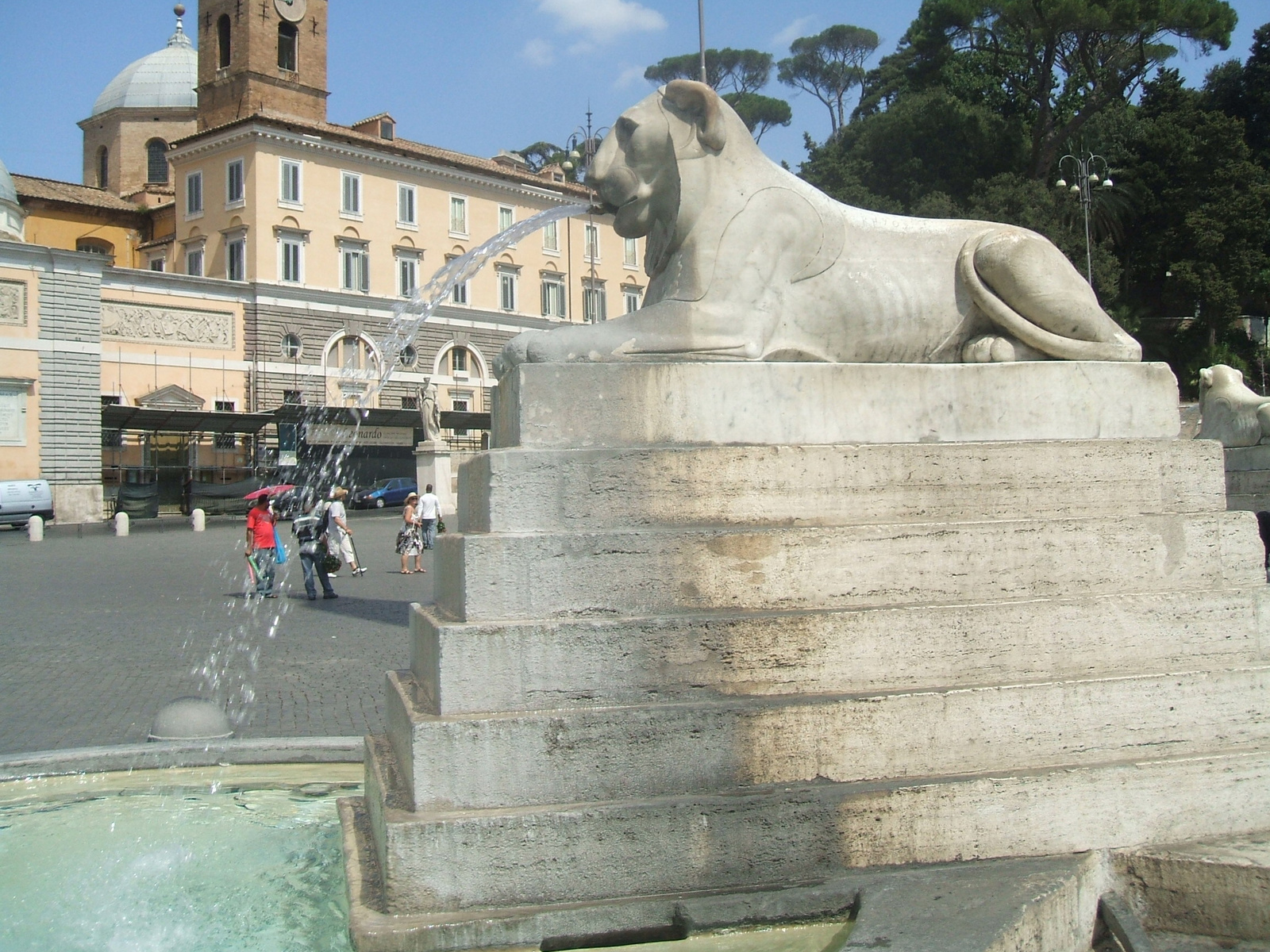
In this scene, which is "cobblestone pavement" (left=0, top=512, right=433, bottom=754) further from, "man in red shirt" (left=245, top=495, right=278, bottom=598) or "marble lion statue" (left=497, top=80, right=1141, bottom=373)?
"marble lion statue" (left=497, top=80, right=1141, bottom=373)

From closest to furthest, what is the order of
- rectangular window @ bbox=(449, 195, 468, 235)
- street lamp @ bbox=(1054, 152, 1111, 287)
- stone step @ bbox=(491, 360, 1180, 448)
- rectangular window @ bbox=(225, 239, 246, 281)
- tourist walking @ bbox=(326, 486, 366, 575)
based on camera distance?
stone step @ bbox=(491, 360, 1180, 448), tourist walking @ bbox=(326, 486, 366, 575), street lamp @ bbox=(1054, 152, 1111, 287), rectangular window @ bbox=(225, 239, 246, 281), rectangular window @ bbox=(449, 195, 468, 235)

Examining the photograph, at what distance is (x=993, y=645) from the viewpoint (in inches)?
141

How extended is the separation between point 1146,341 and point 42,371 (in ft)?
112

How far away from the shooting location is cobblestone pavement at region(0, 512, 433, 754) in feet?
23.4

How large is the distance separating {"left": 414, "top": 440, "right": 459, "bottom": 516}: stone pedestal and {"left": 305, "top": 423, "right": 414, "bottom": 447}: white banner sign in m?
5.41

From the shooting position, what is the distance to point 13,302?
3303cm

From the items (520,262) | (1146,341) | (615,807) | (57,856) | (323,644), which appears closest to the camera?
(615,807)

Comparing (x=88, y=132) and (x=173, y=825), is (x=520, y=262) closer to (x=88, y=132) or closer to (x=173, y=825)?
(x=88, y=132)

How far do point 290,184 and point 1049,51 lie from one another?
83.9 ft

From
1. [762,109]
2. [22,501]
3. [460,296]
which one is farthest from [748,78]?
[22,501]

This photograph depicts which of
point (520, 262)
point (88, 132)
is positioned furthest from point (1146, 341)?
point (88, 132)

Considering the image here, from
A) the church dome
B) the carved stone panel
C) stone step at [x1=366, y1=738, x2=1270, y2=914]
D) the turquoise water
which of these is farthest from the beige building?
stone step at [x1=366, y1=738, x2=1270, y2=914]

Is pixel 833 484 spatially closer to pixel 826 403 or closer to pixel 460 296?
pixel 826 403

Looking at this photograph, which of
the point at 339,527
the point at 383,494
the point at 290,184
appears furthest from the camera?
the point at 290,184
